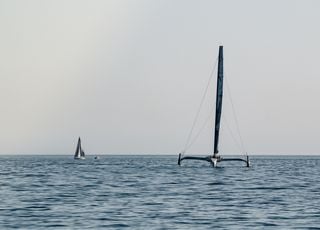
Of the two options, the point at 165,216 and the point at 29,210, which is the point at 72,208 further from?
the point at 165,216

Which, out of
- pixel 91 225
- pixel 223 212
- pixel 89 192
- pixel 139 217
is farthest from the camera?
pixel 89 192

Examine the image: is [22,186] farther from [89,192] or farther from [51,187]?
[89,192]

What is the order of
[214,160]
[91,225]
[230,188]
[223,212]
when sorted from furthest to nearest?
[214,160]
[230,188]
[223,212]
[91,225]

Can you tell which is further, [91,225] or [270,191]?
[270,191]

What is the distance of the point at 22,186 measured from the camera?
7725 cm

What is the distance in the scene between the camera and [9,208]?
171 feet

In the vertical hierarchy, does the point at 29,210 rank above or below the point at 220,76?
below

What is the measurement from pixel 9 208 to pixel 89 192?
15811 mm

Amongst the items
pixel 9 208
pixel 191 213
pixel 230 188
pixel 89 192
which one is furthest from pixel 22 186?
pixel 191 213

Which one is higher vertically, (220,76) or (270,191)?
(220,76)

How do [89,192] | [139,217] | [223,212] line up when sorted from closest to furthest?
1. [139,217]
2. [223,212]
3. [89,192]

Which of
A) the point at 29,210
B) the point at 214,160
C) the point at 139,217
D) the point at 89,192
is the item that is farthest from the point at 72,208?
the point at 214,160

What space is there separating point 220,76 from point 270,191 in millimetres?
74576

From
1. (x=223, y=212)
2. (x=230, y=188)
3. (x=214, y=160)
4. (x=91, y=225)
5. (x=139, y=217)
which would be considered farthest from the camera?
(x=214, y=160)
